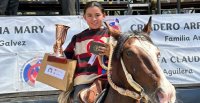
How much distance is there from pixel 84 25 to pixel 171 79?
220 centimetres

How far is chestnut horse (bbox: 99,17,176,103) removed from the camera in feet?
10.1

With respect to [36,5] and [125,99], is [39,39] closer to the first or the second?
[36,5]

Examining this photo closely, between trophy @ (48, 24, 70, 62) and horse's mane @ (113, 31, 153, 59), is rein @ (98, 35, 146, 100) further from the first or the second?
trophy @ (48, 24, 70, 62)

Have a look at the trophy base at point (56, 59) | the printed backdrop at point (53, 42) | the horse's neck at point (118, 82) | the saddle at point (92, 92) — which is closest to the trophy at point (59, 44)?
the trophy base at point (56, 59)

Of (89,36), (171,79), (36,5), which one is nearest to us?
(89,36)

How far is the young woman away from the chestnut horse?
0.42 m

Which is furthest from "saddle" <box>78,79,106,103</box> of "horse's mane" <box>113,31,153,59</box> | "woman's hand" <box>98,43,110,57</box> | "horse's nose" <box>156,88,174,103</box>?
"horse's nose" <box>156,88,174,103</box>

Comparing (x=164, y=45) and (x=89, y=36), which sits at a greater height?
(x=89, y=36)

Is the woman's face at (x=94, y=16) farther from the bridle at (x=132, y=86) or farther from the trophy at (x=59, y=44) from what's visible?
the bridle at (x=132, y=86)

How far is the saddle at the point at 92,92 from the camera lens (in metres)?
3.88

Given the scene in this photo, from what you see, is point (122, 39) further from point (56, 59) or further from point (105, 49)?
point (56, 59)

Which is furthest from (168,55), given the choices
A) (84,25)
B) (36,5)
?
(36,5)

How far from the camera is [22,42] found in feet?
29.5

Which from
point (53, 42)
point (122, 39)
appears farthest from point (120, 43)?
point (53, 42)
